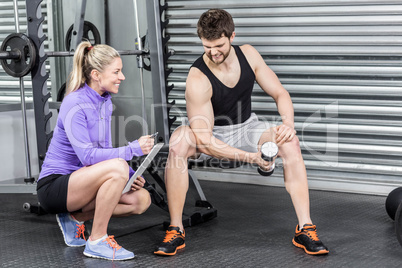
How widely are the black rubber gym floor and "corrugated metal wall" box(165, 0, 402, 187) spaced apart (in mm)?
264

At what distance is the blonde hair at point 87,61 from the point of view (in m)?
2.30

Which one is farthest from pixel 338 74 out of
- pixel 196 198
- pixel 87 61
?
pixel 87 61

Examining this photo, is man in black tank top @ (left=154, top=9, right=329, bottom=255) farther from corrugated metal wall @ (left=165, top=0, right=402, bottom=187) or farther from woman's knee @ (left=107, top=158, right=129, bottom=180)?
corrugated metal wall @ (left=165, top=0, right=402, bottom=187)

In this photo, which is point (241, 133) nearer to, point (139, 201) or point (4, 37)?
point (139, 201)

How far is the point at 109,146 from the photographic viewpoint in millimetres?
2449

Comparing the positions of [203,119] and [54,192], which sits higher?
[203,119]

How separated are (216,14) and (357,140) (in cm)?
142

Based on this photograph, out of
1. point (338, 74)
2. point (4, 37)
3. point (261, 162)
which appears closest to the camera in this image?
point (261, 162)

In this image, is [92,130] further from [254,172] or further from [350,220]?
[254,172]

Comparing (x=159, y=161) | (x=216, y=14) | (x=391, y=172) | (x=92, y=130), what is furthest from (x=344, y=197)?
(x=92, y=130)

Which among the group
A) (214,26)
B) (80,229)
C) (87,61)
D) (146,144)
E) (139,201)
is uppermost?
(214,26)

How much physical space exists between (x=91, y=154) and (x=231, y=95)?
0.79m

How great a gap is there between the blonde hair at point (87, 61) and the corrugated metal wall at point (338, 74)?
157 cm

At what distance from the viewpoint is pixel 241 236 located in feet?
8.67
